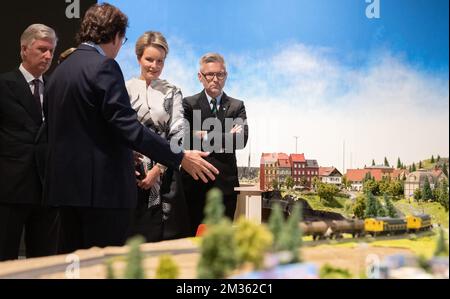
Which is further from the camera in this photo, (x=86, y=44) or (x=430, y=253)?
(x=86, y=44)

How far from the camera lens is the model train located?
2146 mm

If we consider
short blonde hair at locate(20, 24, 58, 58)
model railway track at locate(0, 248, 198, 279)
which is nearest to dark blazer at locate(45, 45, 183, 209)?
model railway track at locate(0, 248, 198, 279)

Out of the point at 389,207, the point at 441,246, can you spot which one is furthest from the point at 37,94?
the point at 441,246

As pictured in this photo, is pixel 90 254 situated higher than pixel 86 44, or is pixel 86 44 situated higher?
pixel 86 44

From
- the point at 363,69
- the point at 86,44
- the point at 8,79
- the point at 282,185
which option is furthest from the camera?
the point at 8,79

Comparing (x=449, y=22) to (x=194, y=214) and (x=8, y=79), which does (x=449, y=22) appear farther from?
(x=8, y=79)

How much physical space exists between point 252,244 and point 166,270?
0.31m

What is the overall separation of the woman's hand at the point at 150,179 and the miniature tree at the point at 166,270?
2.53ft

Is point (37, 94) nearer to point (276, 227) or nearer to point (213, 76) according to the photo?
point (213, 76)

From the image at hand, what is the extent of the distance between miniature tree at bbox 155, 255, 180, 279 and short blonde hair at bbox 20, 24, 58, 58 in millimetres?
1337

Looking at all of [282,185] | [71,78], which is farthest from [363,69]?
[71,78]

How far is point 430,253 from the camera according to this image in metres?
2.04

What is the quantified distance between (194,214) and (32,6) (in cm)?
133

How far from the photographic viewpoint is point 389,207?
232 cm
